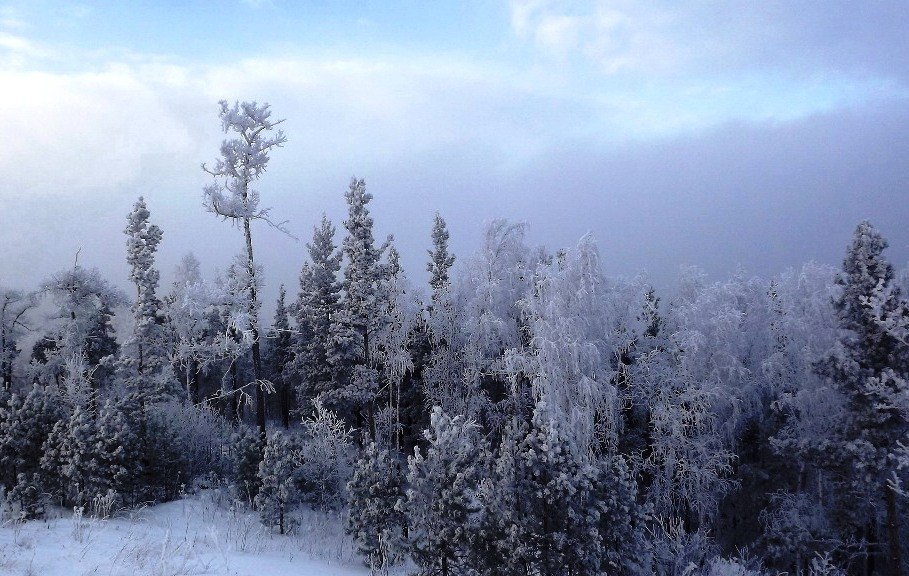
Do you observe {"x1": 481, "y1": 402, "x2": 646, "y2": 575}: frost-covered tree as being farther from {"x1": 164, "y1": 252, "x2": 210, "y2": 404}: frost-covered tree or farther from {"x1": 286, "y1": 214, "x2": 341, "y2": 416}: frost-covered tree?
{"x1": 286, "y1": 214, "x2": 341, "y2": 416}: frost-covered tree

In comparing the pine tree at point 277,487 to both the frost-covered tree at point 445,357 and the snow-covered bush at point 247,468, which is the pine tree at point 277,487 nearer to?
the snow-covered bush at point 247,468

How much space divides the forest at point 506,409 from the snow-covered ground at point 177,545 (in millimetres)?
833

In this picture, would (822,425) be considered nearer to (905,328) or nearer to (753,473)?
(753,473)

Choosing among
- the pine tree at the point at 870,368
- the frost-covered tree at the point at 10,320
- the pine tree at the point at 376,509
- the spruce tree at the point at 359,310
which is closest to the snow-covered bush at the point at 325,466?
the pine tree at the point at 376,509

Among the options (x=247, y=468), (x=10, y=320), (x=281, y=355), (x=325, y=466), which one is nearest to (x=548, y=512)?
(x=325, y=466)

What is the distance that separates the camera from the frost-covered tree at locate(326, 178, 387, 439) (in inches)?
1309

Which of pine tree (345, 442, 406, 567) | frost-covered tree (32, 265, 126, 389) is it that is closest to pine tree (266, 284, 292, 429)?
frost-covered tree (32, 265, 126, 389)

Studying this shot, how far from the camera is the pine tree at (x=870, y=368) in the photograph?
21.2 metres

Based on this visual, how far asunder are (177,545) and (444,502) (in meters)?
5.96

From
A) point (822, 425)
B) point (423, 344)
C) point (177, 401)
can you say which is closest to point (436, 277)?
point (423, 344)

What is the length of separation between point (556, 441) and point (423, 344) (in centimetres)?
2660

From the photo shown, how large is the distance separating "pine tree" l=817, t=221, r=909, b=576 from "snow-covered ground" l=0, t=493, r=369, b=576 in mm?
18608

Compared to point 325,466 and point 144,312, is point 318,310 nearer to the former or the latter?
point 144,312

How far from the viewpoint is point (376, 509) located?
16844mm
